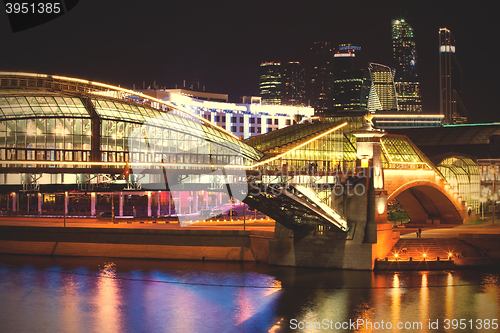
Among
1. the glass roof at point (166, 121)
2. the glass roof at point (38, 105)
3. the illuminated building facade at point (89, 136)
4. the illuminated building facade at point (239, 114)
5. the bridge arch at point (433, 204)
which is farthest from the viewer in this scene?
the illuminated building facade at point (239, 114)

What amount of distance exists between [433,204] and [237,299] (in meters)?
32.1

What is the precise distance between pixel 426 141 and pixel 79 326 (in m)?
86.4

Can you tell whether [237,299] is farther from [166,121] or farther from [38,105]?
[166,121]

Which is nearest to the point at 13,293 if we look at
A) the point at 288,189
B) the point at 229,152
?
the point at 288,189

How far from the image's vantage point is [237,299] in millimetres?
38375

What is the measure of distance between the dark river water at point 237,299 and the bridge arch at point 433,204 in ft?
57.7

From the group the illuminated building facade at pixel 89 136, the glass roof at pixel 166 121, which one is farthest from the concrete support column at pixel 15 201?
the glass roof at pixel 166 121

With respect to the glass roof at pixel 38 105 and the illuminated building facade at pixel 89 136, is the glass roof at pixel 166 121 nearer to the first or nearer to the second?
the illuminated building facade at pixel 89 136

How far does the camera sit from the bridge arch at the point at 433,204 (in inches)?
2451

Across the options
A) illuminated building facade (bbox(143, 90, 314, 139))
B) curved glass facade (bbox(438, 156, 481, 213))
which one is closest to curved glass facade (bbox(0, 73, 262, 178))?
curved glass facade (bbox(438, 156, 481, 213))

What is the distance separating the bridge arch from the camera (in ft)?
204

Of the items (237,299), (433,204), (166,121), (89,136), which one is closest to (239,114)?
(433,204)

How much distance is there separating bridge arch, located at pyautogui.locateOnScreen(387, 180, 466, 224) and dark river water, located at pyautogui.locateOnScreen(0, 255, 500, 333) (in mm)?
17585

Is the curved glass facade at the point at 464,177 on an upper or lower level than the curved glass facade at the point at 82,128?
lower
